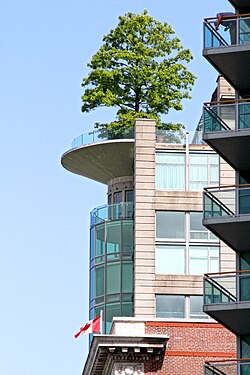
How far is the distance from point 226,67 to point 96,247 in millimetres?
27574

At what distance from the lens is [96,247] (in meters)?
84.3

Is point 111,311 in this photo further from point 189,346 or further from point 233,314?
point 233,314

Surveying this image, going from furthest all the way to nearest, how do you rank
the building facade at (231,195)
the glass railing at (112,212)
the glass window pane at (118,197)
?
the glass window pane at (118,197), the glass railing at (112,212), the building facade at (231,195)

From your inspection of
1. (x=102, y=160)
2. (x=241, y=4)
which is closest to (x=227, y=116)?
(x=241, y=4)

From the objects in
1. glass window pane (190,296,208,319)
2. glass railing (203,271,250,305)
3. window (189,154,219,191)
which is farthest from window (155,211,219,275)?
glass railing (203,271,250,305)

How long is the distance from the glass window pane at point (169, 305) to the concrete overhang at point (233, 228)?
21299 millimetres

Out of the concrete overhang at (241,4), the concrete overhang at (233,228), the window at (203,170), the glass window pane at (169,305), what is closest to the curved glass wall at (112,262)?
the glass window pane at (169,305)

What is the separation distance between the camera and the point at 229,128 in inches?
2239

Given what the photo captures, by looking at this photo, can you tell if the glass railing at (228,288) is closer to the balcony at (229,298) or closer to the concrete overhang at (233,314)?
the balcony at (229,298)

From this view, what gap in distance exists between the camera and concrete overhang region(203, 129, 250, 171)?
56594 mm

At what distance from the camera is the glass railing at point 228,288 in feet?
182

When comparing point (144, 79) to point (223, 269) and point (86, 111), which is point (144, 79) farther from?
point (223, 269)

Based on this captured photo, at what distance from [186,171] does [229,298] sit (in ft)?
85.4

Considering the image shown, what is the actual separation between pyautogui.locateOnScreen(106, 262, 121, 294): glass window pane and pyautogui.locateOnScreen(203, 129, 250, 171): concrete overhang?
2422 centimetres
